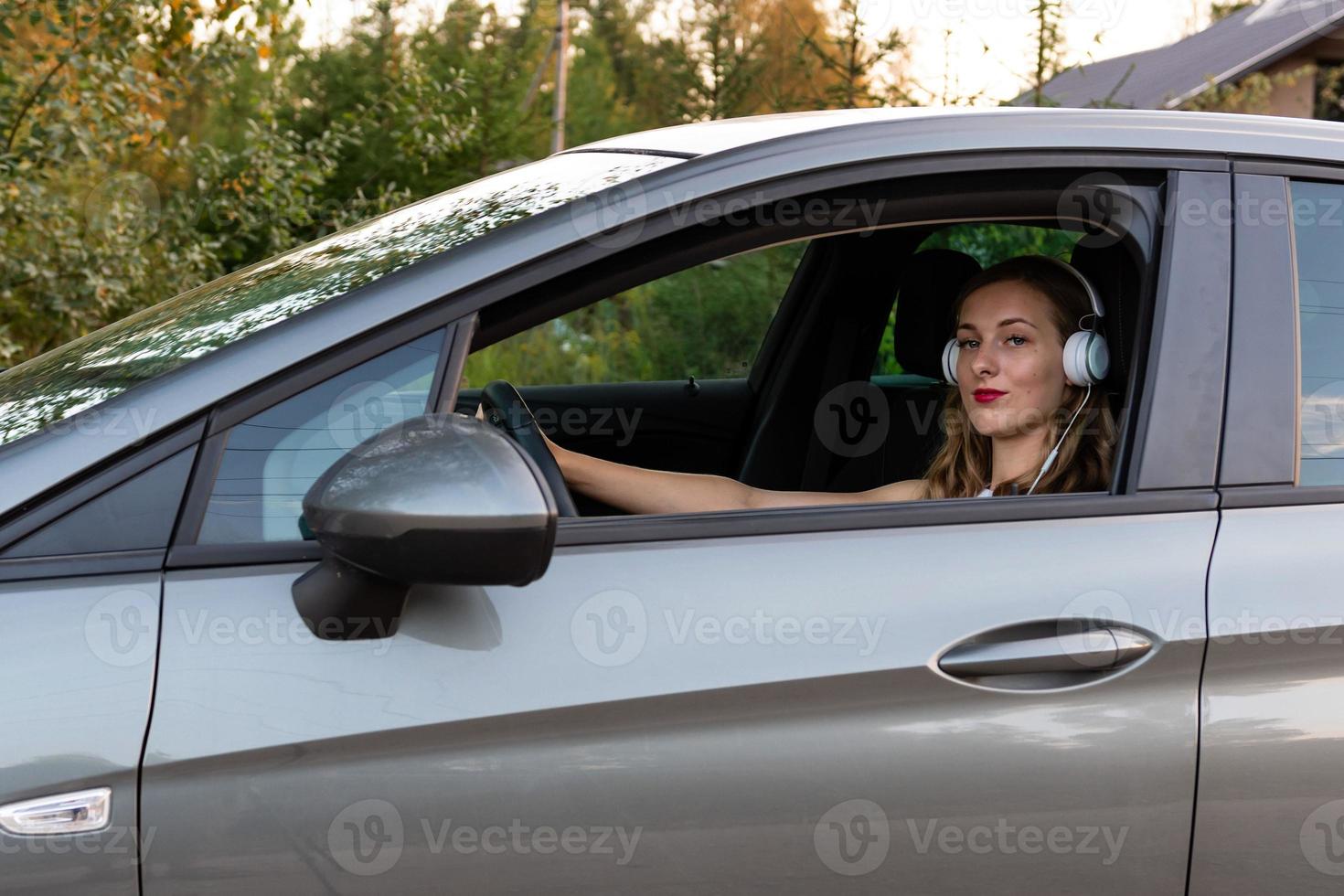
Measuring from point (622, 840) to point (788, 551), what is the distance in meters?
0.41

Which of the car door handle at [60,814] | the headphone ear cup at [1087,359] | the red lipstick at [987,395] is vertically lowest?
the car door handle at [60,814]

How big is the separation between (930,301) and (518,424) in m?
1.16

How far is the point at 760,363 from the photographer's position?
372cm

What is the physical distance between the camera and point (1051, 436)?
229 cm

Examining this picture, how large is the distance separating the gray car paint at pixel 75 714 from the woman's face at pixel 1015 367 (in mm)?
1445

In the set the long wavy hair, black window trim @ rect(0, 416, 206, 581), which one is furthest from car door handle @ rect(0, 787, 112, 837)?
the long wavy hair

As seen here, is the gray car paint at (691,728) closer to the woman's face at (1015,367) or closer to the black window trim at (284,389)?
the black window trim at (284,389)

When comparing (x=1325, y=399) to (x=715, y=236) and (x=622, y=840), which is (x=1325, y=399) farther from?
(x=622, y=840)

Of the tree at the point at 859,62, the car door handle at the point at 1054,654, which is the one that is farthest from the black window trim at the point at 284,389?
the tree at the point at 859,62

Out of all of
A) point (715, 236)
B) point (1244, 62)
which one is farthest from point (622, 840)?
point (1244, 62)

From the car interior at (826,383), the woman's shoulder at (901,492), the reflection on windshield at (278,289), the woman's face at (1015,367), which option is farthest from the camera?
the car interior at (826,383)

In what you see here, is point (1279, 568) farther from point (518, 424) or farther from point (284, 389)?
point (284, 389)

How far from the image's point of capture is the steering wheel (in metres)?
2.02

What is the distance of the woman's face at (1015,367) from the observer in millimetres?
2346
